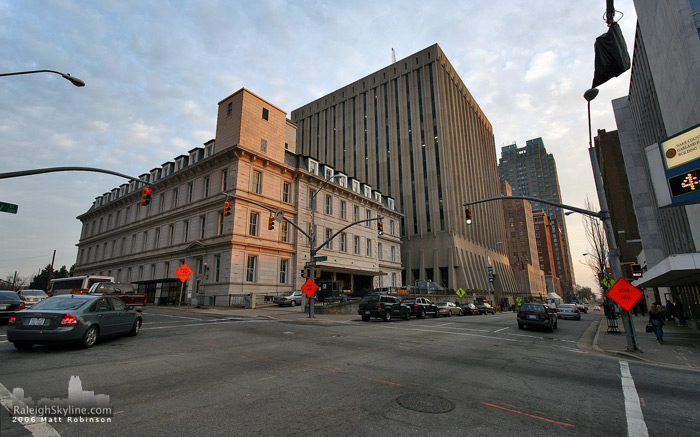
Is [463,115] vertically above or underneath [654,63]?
above

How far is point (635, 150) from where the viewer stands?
37.9m

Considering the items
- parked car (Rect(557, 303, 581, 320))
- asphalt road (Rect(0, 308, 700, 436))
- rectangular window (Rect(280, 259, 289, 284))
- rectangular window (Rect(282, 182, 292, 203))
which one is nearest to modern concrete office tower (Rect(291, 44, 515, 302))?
parked car (Rect(557, 303, 581, 320))

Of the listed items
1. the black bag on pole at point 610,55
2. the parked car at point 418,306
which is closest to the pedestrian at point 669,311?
the parked car at point 418,306

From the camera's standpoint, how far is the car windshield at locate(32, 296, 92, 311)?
9.40 meters

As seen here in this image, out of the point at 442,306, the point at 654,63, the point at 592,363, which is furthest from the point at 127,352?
the point at 654,63

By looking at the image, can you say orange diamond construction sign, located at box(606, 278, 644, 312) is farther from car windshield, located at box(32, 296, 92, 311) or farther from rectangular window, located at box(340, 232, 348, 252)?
rectangular window, located at box(340, 232, 348, 252)

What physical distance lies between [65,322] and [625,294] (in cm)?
1831

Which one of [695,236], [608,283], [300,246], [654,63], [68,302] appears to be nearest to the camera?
[68,302]

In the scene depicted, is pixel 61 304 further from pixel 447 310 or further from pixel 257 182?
pixel 447 310

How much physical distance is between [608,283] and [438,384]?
93.7 feet

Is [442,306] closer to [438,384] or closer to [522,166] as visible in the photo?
[438,384]

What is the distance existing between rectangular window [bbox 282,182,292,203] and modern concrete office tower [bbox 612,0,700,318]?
2960 cm

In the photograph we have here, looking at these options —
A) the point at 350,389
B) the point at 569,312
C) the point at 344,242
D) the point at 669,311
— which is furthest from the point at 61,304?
the point at 569,312

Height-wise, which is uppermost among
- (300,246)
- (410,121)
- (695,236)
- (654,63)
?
(410,121)
